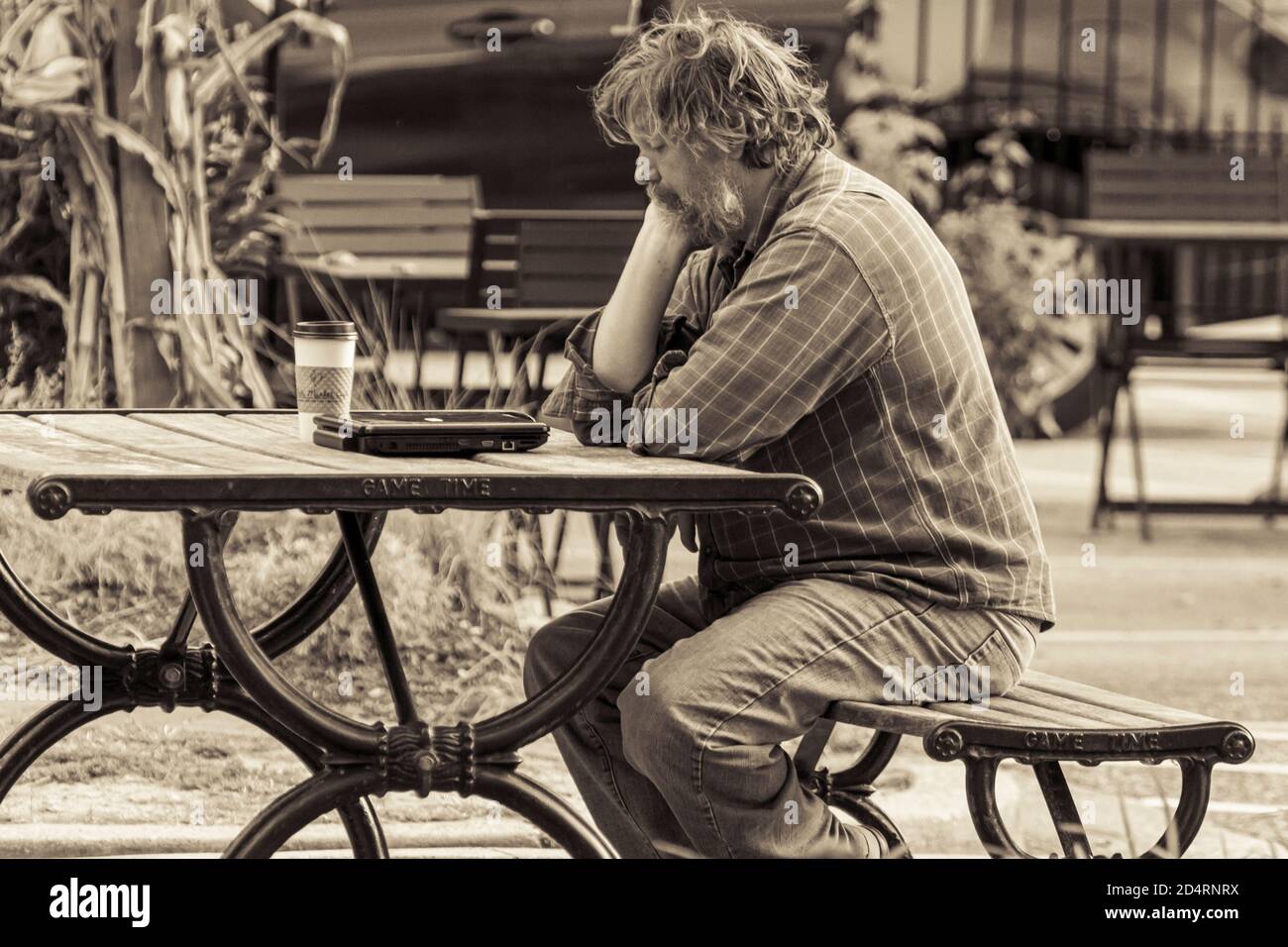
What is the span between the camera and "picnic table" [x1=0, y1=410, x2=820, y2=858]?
2.52 metres

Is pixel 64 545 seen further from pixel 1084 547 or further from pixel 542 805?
pixel 1084 547

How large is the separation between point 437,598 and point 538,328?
86 cm

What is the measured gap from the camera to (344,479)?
2537mm

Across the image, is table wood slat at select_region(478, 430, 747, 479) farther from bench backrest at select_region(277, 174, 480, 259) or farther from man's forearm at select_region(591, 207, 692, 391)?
bench backrest at select_region(277, 174, 480, 259)

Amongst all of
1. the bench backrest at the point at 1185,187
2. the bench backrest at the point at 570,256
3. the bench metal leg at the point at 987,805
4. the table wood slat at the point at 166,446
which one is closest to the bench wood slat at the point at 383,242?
the bench backrest at the point at 570,256

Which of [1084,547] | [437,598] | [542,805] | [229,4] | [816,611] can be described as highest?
[229,4]

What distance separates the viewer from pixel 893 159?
885 centimetres

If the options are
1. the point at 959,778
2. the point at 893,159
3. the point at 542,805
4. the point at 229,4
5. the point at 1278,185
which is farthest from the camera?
the point at 893,159

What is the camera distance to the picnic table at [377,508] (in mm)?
2521

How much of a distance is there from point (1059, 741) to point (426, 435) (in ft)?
3.15

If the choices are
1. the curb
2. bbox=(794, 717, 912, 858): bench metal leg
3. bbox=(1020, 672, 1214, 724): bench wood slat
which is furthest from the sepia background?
bbox=(1020, 672, 1214, 724): bench wood slat

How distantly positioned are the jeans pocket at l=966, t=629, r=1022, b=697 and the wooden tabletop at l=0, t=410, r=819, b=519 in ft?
1.64
